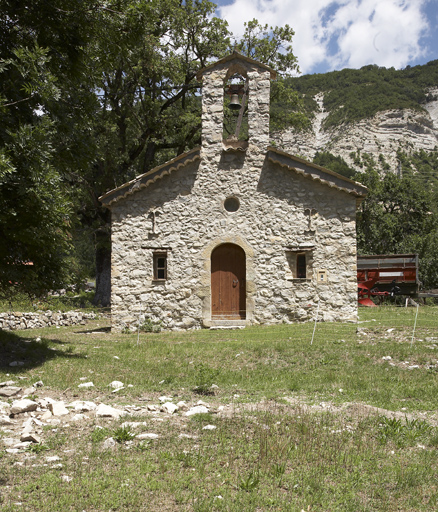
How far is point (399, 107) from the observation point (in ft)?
264

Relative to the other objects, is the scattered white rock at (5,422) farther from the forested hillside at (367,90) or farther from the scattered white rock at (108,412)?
the forested hillside at (367,90)

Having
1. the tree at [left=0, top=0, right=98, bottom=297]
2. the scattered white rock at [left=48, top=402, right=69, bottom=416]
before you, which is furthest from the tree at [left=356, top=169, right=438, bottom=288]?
the scattered white rock at [left=48, top=402, right=69, bottom=416]

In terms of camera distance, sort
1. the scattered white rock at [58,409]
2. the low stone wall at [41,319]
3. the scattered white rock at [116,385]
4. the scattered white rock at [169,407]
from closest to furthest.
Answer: the scattered white rock at [58,409] < the scattered white rock at [169,407] < the scattered white rock at [116,385] < the low stone wall at [41,319]

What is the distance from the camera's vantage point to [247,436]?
18.0 ft

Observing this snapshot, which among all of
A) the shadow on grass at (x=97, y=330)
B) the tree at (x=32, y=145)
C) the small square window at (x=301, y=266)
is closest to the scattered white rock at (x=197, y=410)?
the tree at (x=32, y=145)

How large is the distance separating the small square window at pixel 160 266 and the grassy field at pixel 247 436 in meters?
5.42

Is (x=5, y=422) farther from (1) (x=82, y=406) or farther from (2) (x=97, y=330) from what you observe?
(2) (x=97, y=330)

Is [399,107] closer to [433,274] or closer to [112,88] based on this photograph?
[433,274]

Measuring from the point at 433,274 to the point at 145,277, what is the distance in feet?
71.6

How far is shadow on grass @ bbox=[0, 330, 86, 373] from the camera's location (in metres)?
9.48

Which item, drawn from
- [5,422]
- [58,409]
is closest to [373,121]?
[58,409]

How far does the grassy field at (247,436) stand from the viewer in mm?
4145

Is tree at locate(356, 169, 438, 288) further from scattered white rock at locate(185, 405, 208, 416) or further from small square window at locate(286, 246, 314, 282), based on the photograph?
scattered white rock at locate(185, 405, 208, 416)

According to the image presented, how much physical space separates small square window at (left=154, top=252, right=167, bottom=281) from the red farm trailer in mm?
11046
